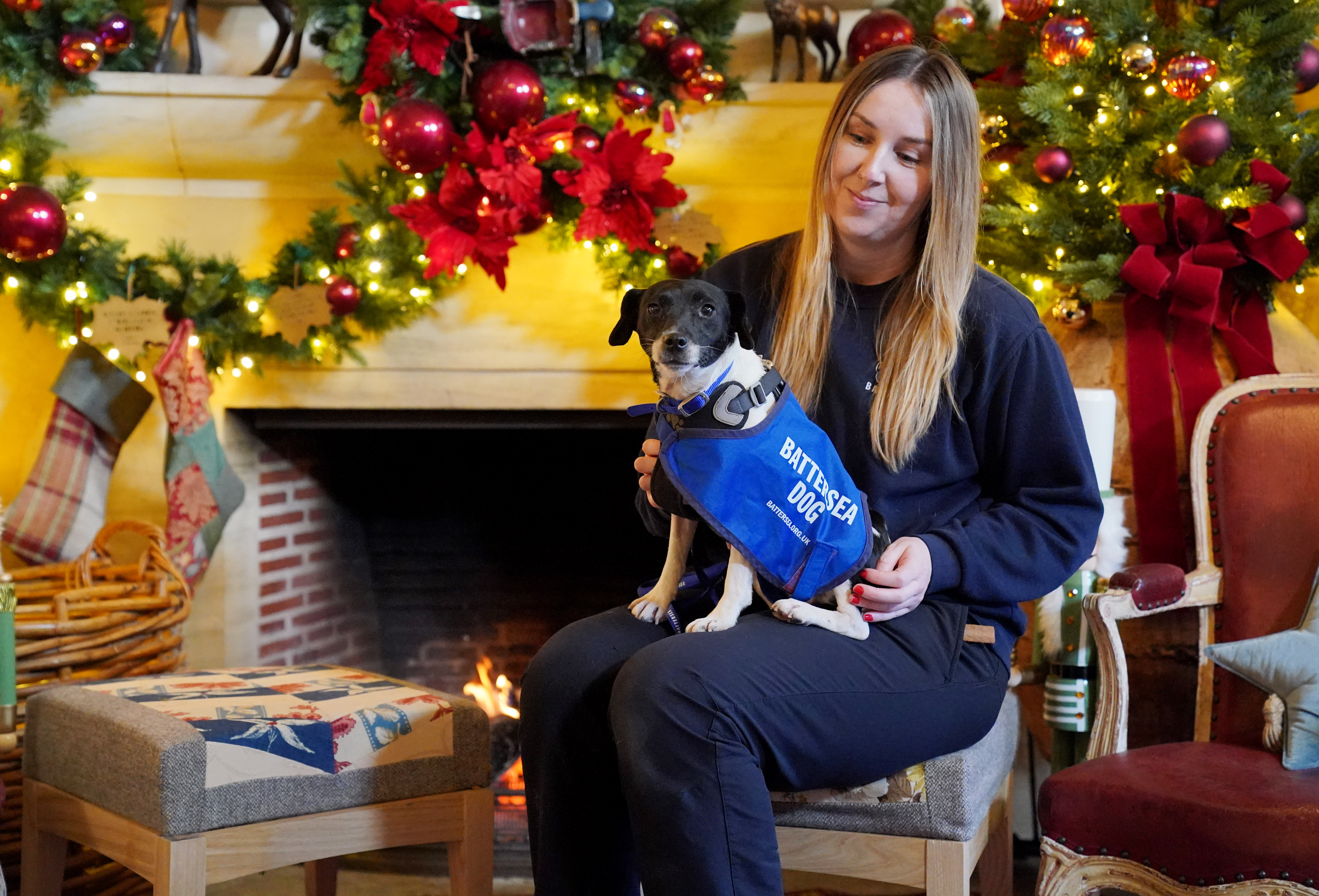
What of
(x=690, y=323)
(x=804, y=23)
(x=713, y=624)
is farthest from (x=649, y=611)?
(x=804, y=23)

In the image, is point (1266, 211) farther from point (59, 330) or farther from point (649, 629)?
point (59, 330)

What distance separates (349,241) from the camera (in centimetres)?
247

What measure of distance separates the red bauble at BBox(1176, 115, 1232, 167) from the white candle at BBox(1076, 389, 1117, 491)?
1.45ft

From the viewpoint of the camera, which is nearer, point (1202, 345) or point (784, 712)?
point (784, 712)

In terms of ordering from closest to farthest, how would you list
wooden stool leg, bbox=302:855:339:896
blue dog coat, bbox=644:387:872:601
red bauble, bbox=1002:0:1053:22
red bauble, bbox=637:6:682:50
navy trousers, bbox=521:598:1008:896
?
navy trousers, bbox=521:598:1008:896 → blue dog coat, bbox=644:387:872:601 → wooden stool leg, bbox=302:855:339:896 → red bauble, bbox=1002:0:1053:22 → red bauble, bbox=637:6:682:50

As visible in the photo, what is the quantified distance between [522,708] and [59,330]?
1802 millimetres

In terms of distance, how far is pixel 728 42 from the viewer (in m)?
2.59

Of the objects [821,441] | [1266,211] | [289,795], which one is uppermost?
[1266,211]

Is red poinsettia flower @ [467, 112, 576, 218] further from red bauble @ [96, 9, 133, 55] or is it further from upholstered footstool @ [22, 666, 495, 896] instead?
upholstered footstool @ [22, 666, 495, 896]

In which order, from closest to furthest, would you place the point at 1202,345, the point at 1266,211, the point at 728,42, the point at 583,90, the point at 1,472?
the point at 1266,211, the point at 1202,345, the point at 583,90, the point at 728,42, the point at 1,472

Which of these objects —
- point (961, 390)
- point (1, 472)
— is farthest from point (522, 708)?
point (1, 472)

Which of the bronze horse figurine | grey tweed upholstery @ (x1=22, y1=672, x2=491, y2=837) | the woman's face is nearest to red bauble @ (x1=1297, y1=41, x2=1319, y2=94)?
the woman's face

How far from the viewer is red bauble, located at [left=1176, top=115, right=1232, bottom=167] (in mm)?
1945

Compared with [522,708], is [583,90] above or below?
above
